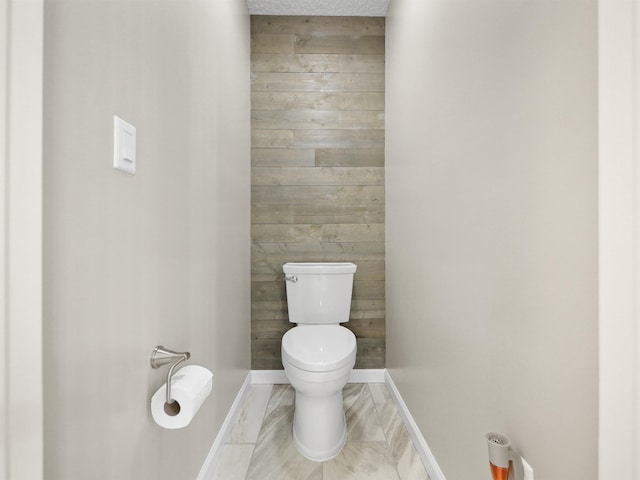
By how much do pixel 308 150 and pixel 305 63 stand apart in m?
0.58

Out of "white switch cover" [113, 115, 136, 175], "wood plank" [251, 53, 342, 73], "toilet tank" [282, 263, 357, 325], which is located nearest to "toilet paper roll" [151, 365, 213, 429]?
"white switch cover" [113, 115, 136, 175]

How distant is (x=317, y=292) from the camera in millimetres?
1957

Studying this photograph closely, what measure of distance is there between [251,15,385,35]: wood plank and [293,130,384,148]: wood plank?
66 cm

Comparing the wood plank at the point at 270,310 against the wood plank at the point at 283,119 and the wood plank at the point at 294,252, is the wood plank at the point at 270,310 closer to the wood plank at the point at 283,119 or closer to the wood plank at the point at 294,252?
the wood plank at the point at 294,252

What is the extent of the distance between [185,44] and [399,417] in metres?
1.96

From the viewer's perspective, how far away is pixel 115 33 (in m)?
0.71

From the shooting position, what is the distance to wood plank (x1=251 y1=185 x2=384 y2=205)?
215cm

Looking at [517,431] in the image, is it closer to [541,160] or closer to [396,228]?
[541,160]

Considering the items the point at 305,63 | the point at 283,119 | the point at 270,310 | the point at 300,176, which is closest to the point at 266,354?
the point at 270,310

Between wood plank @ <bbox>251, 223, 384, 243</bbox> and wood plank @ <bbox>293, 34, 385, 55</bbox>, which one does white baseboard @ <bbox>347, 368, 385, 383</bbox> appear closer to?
wood plank @ <bbox>251, 223, 384, 243</bbox>

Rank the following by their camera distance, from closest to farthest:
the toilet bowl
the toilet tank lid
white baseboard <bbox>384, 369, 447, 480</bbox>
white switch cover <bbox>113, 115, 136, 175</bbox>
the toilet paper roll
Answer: white switch cover <bbox>113, 115, 136, 175</bbox> → the toilet paper roll → white baseboard <bbox>384, 369, 447, 480</bbox> → the toilet bowl → the toilet tank lid

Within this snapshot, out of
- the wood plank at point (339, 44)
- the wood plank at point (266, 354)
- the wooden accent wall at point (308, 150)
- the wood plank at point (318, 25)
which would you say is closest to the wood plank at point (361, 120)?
the wooden accent wall at point (308, 150)

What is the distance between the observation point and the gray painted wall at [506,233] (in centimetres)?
60
